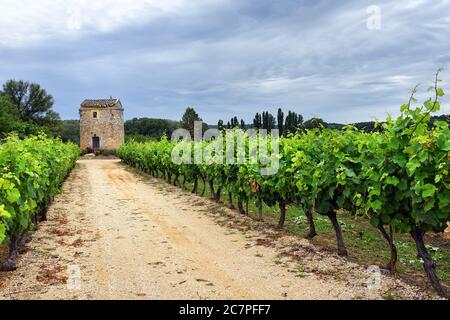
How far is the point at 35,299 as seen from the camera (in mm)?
4883

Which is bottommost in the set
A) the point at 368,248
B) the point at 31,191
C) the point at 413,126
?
the point at 368,248

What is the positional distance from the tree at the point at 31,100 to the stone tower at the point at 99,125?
9012mm

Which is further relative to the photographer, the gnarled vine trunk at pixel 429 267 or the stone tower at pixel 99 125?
the stone tower at pixel 99 125

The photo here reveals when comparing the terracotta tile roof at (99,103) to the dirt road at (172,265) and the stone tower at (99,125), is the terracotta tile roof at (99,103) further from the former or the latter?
the dirt road at (172,265)

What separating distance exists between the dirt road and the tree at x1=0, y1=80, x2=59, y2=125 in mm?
55100

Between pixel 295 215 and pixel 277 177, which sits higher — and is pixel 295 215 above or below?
below

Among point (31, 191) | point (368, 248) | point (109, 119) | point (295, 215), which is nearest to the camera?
point (31, 191)

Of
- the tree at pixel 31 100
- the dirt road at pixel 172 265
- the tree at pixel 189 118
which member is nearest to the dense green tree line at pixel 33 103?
the tree at pixel 31 100

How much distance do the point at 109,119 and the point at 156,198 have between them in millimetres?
43497

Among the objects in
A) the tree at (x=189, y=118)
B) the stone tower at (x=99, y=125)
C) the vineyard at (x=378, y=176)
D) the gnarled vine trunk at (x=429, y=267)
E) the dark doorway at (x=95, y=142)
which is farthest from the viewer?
the tree at (x=189, y=118)

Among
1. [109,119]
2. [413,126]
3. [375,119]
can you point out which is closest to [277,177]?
[375,119]

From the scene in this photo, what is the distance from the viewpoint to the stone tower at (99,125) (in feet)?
180

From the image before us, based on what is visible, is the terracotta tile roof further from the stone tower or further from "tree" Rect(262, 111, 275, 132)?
"tree" Rect(262, 111, 275, 132)
